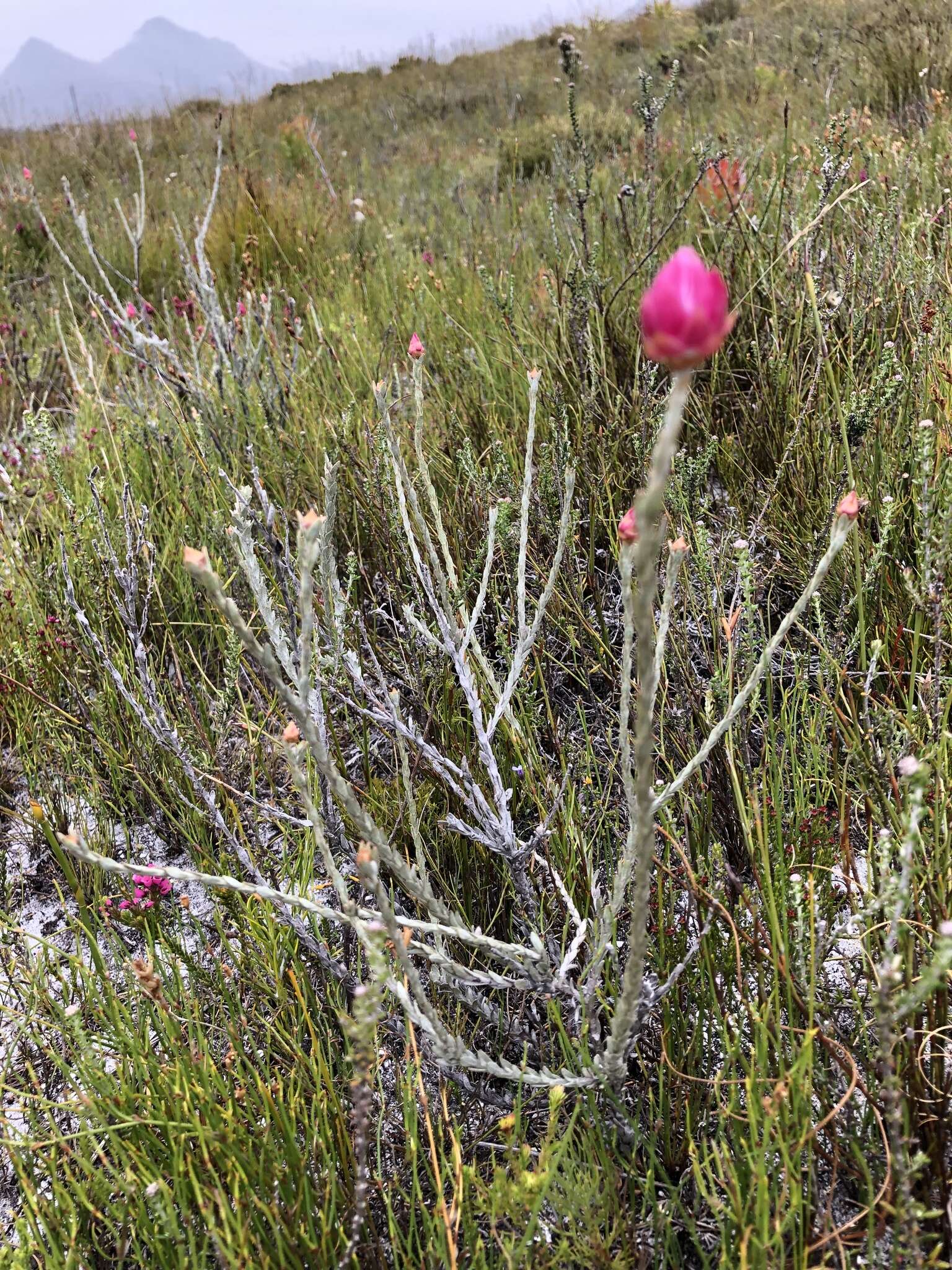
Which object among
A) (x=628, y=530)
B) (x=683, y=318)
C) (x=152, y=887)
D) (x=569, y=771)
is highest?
(x=683, y=318)

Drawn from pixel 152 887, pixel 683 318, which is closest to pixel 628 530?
pixel 683 318

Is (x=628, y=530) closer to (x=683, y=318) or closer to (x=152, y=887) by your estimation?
(x=683, y=318)

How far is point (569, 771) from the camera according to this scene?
131 cm

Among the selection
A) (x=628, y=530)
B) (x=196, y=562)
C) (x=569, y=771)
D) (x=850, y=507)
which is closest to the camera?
(x=196, y=562)

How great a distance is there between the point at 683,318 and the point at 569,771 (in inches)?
38.2

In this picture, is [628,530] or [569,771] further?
[569,771]

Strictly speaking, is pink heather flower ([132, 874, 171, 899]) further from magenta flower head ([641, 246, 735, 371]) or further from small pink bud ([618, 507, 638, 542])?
magenta flower head ([641, 246, 735, 371])

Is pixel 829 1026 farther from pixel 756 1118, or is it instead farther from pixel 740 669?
pixel 740 669

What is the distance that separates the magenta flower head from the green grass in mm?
511

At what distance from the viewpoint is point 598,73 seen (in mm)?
11008

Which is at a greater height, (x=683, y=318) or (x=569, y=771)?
(x=683, y=318)

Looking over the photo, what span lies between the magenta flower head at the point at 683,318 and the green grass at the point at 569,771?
511 millimetres

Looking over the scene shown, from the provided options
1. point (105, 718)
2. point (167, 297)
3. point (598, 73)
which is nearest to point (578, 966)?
point (105, 718)

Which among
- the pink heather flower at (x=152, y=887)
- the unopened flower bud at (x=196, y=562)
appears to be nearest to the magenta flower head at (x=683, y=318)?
the unopened flower bud at (x=196, y=562)
